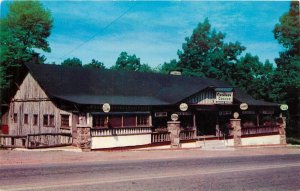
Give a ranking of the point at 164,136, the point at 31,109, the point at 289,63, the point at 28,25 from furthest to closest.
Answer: the point at 28,25
the point at 289,63
the point at 31,109
the point at 164,136

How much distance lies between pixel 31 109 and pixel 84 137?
28.5 feet

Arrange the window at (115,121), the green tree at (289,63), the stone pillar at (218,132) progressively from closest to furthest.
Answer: the window at (115,121)
the stone pillar at (218,132)
the green tree at (289,63)

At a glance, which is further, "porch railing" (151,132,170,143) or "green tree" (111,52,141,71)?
"green tree" (111,52,141,71)

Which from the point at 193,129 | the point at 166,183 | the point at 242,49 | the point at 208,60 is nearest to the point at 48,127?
the point at 193,129

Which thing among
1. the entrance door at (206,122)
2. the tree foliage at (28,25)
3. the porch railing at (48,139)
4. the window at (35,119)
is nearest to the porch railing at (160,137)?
the entrance door at (206,122)

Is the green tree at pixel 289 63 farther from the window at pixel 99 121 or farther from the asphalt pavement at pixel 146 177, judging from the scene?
the asphalt pavement at pixel 146 177

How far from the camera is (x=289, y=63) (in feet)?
132

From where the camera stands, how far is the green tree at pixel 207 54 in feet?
175

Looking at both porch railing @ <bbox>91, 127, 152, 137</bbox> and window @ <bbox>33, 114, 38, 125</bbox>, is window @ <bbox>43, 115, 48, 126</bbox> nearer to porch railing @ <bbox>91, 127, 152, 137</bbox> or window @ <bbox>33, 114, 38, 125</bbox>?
window @ <bbox>33, 114, 38, 125</bbox>

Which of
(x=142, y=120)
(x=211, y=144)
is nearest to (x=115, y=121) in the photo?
(x=142, y=120)

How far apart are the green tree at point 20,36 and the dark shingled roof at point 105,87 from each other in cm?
555

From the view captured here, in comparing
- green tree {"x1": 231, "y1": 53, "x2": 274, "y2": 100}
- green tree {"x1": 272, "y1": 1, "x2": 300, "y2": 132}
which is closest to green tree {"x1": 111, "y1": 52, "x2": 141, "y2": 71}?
green tree {"x1": 231, "y1": 53, "x2": 274, "y2": 100}

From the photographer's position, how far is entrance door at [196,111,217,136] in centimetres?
3199

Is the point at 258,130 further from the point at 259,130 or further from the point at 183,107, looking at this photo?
the point at 183,107
